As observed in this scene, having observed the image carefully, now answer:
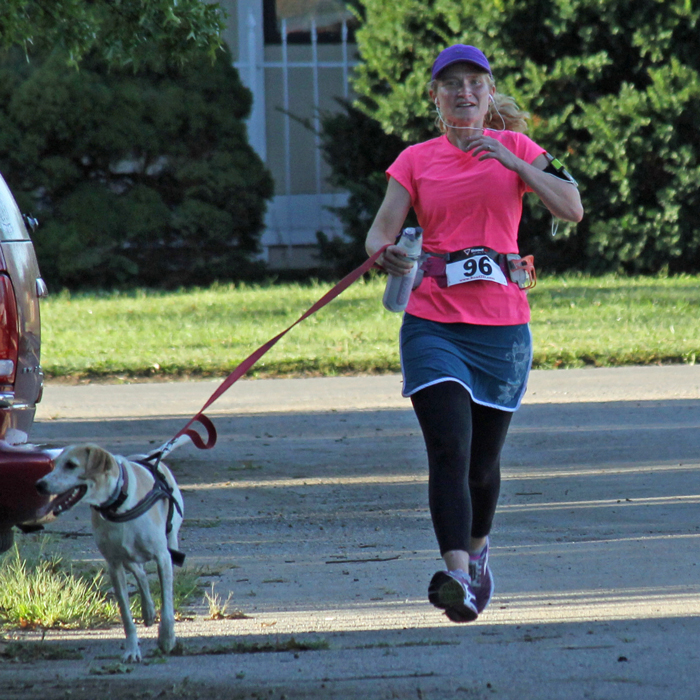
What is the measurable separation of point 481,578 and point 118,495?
1397mm

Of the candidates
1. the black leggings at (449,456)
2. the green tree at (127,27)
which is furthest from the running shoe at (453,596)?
the green tree at (127,27)

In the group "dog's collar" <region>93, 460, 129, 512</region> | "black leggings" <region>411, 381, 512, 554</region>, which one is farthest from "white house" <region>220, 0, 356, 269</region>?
"dog's collar" <region>93, 460, 129, 512</region>

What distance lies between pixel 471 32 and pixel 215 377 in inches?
333

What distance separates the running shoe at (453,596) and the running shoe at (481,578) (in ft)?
1.07

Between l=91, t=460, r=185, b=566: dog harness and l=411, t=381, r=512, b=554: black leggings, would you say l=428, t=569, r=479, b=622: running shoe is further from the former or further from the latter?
l=91, t=460, r=185, b=566: dog harness

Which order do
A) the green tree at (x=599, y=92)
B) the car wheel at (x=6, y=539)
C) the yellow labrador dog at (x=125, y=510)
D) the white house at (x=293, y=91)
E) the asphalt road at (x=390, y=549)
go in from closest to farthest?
1. the yellow labrador dog at (x=125, y=510)
2. the asphalt road at (x=390, y=549)
3. the car wheel at (x=6, y=539)
4. the green tree at (x=599, y=92)
5. the white house at (x=293, y=91)

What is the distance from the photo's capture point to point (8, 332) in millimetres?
4203

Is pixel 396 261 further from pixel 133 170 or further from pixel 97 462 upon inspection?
pixel 133 170

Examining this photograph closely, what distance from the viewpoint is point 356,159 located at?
18703 mm

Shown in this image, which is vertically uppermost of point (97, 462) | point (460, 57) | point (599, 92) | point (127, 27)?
point (127, 27)

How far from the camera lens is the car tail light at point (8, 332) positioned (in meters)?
4.17

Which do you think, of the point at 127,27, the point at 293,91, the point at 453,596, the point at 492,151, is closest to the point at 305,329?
the point at 127,27

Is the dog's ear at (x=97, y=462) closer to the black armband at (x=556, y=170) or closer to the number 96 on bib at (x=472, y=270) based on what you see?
the number 96 on bib at (x=472, y=270)

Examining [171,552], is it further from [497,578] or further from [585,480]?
[585,480]
